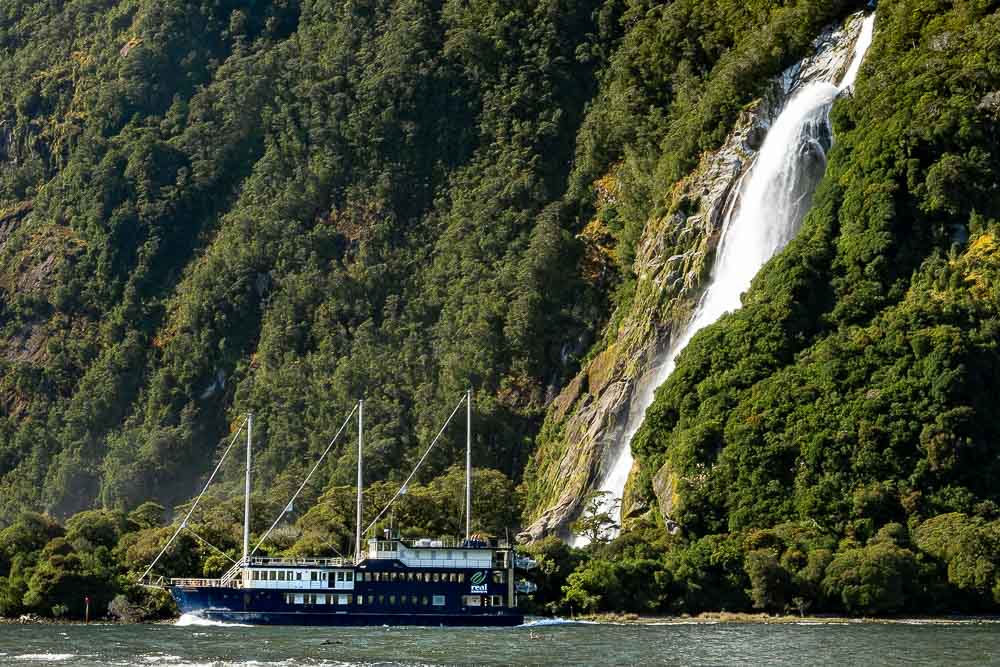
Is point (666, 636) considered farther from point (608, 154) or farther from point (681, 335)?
point (608, 154)

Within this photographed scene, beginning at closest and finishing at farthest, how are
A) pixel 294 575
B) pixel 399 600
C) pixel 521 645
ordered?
pixel 521 645 < pixel 399 600 < pixel 294 575

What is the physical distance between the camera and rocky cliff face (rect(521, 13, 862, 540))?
150m

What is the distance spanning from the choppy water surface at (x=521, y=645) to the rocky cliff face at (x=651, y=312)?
36699mm

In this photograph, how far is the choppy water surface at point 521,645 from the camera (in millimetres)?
88312

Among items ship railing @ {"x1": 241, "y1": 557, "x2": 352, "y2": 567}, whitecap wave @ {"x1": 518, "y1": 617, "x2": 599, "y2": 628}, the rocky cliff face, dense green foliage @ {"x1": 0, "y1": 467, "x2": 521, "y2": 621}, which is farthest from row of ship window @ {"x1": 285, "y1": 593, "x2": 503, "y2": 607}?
the rocky cliff face

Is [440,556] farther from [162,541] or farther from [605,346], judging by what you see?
[605,346]

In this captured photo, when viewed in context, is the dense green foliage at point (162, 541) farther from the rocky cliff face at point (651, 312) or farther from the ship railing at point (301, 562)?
the ship railing at point (301, 562)

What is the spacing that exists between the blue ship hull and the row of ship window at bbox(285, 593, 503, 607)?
0.29 metres

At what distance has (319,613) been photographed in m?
111

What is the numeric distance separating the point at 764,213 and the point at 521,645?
215 feet

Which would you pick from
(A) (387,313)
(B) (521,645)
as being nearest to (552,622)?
(B) (521,645)

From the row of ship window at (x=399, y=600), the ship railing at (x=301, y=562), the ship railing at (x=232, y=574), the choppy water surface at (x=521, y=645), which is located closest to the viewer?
the choppy water surface at (x=521, y=645)

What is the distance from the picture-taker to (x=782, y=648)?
9444 centimetres

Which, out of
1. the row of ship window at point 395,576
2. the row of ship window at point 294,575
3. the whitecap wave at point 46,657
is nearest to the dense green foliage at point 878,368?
the row of ship window at point 395,576
